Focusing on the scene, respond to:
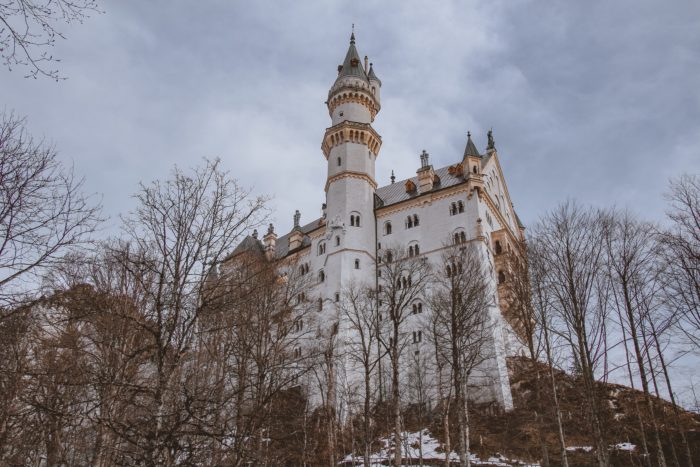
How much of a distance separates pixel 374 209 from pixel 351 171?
193 inches

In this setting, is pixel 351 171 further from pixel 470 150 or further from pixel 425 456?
pixel 425 456

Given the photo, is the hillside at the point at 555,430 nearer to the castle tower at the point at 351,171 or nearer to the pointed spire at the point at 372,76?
the castle tower at the point at 351,171

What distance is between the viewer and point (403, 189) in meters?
59.2

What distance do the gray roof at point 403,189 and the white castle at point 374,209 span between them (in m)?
0.15

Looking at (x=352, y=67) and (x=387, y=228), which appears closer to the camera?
(x=387, y=228)

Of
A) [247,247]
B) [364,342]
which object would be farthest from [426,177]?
[247,247]

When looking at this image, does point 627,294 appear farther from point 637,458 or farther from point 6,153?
point 6,153

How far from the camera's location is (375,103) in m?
63.1

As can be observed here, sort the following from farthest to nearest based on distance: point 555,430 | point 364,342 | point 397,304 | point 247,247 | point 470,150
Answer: point 470,150
point 555,430
point 364,342
point 397,304
point 247,247

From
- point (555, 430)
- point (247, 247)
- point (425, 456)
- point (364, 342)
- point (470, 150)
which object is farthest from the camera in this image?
point (470, 150)

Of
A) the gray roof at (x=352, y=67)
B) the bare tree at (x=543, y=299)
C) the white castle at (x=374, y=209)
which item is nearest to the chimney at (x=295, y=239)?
the white castle at (x=374, y=209)

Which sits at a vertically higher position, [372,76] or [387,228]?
[372,76]

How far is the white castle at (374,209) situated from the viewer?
1967 inches

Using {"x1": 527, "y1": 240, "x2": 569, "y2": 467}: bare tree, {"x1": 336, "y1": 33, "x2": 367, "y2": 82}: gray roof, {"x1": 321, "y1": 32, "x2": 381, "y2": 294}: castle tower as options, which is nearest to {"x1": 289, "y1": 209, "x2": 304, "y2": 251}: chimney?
{"x1": 321, "y1": 32, "x2": 381, "y2": 294}: castle tower
